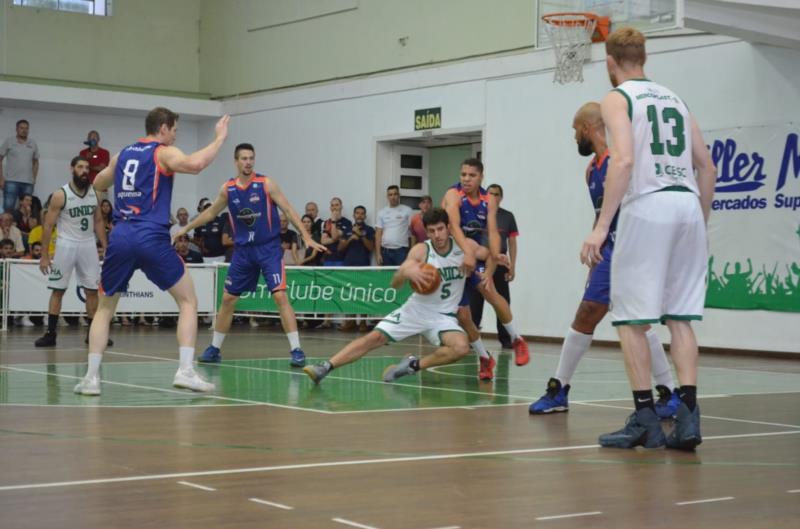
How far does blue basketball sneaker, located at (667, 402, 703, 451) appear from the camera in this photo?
273 inches

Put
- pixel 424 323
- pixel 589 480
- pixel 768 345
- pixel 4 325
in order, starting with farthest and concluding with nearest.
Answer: pixel 4 325
pixel 768 345
pixel 424 323
pixel 589 480

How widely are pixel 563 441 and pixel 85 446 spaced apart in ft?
9.03

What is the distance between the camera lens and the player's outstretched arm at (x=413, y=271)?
34.6 feet

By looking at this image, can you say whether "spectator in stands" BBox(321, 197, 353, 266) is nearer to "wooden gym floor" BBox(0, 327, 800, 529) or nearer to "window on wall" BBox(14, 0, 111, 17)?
"window on wall" BBox(14, 0, 111, 17)

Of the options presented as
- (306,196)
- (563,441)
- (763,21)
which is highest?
(763,21)

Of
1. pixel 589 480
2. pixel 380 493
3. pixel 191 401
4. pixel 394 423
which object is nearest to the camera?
pixel 380 493

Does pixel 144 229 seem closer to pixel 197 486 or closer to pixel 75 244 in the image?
pixel 197 486

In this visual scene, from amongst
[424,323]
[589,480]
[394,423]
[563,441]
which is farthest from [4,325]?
[589,480]

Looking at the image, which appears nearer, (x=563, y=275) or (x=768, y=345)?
(x=768, y=345)

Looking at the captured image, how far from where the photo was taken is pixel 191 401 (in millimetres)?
9492

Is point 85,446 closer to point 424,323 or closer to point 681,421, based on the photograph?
Answer: point 681,421

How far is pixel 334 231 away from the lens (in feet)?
76.0

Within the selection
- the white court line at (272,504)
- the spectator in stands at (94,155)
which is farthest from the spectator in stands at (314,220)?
the white court line at (272,504)

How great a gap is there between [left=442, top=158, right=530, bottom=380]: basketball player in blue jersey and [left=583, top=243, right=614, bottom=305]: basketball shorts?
7.81 feet
